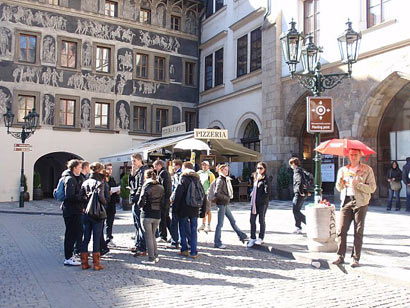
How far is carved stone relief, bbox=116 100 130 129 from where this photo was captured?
24203mm

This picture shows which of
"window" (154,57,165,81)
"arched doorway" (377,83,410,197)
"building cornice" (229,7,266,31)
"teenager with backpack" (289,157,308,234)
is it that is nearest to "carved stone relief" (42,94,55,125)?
"window" (154,57,165,81)

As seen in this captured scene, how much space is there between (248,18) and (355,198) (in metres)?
17.1

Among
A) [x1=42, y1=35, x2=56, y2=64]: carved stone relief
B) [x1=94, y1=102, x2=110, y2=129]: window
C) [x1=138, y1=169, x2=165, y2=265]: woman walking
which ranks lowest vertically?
[x1=138, y1=169, x2=165, y2=265]: woman walking

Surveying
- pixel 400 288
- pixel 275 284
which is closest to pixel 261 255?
pixel 275 284

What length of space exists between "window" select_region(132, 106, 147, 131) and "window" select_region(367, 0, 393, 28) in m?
13.6

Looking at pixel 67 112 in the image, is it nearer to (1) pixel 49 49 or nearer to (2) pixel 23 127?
(1) pixel 49 49

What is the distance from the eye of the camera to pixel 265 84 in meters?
20.3

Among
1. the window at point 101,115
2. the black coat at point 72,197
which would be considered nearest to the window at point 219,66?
the window at point 101,115

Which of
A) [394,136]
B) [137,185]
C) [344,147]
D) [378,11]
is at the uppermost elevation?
[378,11]

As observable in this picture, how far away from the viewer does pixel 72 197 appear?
6688 millimetres

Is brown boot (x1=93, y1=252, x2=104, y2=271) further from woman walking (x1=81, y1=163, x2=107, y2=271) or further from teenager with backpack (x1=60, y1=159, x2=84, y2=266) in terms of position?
teenager with backpack (x1=60, y1=159, x2=84, y2=266)

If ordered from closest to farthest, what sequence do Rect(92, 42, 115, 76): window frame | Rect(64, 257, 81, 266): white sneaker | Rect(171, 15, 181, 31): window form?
Rect(64, 257, 81, 266): white sneaker → Rect(92, 42, 115, 76): window frame → Rect(171, 15, 181, 31): window

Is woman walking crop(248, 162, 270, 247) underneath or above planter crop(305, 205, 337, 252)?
above

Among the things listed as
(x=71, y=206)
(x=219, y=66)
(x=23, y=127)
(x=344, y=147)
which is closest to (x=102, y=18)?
(x=219, y=66)
